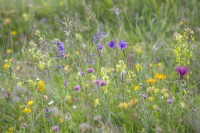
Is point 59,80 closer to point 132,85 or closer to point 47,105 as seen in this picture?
point 47,105

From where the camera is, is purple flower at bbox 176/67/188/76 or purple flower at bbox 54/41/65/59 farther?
purple flower at bbox 54/41/65/59

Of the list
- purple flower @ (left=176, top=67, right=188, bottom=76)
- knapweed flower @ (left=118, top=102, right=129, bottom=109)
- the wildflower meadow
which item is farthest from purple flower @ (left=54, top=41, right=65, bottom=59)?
purple flower @ (left=176, top=67, right=188, bottom=76)

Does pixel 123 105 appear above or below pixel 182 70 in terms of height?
below

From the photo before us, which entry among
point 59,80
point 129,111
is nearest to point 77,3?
point 59,80

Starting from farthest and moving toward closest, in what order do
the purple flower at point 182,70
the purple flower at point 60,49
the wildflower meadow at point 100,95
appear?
1. the purple flower at point 60,49
2. the purple flower at point 182,70
3. the wildflower meadow at point 100,95

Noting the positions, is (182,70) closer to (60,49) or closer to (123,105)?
(123,105)

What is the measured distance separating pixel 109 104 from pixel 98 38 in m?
0.47

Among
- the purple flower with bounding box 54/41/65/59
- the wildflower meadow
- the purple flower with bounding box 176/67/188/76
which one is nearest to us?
the wildflower meadow

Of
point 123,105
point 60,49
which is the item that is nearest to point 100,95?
point 123,105

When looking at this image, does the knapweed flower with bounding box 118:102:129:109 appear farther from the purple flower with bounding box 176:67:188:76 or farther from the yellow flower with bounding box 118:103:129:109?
the purple flower with bounding box 176:67:188:76

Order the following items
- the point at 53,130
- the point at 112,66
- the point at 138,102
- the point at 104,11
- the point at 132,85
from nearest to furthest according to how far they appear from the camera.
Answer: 1. the point at 53,130
2. the point at 138,102
3. the point at 132,85
4. the point at 112,66
5. the point at 104,11

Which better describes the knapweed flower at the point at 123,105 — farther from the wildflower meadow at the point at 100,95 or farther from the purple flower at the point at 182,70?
the purple flower at the point at 182,70

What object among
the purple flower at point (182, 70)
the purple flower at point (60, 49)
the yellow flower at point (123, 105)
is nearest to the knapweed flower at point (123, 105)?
the yellow flower at point (123, 105)

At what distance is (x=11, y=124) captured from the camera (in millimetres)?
2625
